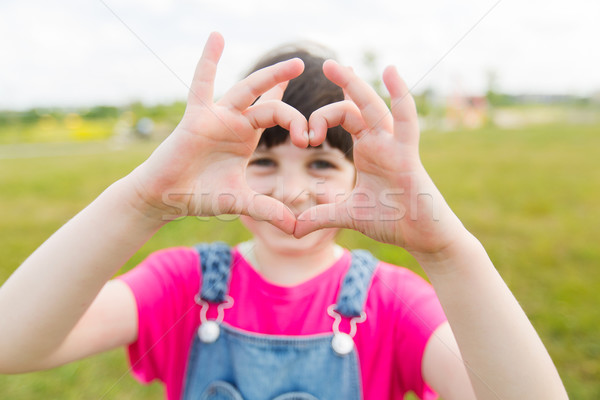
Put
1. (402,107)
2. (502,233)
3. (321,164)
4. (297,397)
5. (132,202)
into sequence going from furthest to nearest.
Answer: (502,233) → (321,164) → (297,397) → (132,202) → (402,107)

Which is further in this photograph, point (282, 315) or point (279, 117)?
point (282, 315)

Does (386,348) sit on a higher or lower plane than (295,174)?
lower

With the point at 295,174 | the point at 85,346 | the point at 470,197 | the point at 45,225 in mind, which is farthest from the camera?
the point at 470,197

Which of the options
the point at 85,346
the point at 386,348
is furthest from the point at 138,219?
the point at 386,348

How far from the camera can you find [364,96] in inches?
28.2

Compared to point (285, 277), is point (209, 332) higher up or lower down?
lower down

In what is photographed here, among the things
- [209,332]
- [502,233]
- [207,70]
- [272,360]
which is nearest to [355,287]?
[272,360]

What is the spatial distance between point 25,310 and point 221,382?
1.38 ft

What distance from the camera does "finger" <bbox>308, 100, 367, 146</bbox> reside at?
761 mm

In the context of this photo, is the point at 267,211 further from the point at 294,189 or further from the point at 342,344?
the point at 342,344

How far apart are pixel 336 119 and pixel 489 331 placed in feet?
1.47

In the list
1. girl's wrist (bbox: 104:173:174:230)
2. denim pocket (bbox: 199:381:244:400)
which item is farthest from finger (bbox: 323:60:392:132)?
denim pocket (bbox: 199:381:244:400)

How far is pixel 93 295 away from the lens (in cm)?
80

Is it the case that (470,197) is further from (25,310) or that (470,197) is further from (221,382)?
(25,310)
